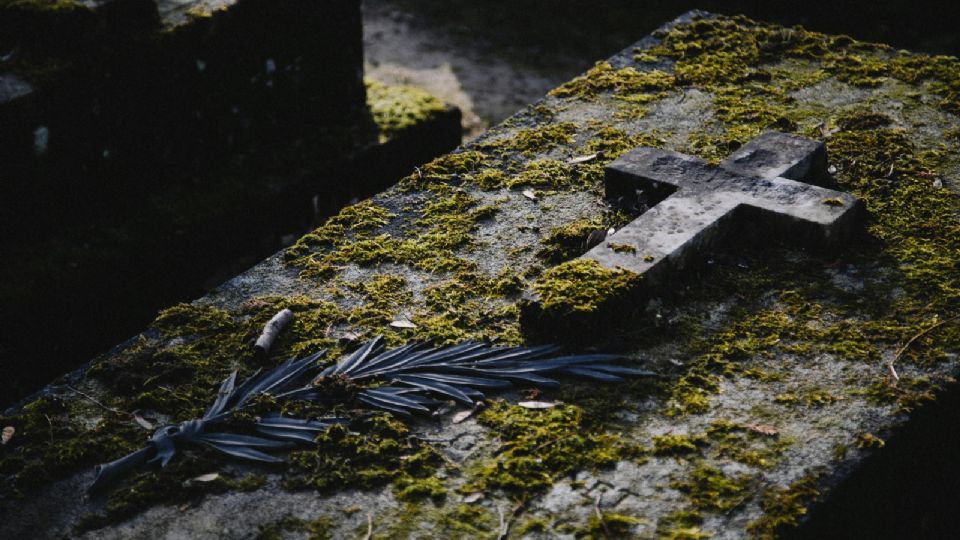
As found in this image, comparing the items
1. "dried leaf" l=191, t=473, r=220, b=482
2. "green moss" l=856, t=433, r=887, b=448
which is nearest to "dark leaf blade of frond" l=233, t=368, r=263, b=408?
"dried leaf" l=191, t=473, r=220, b=482

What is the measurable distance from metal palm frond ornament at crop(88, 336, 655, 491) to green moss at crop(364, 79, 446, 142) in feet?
9.26

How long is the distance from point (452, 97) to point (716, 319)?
4703mm

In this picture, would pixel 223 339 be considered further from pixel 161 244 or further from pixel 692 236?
pixel 161 244

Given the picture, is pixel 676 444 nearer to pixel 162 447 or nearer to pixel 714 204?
pixel 714 204

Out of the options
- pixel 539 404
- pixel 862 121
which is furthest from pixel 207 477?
pixel 862 121

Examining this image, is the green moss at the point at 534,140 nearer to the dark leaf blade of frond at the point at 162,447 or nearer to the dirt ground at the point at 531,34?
the dark leaf blade of frond at the point at 162,447

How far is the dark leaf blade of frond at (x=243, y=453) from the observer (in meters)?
2.11

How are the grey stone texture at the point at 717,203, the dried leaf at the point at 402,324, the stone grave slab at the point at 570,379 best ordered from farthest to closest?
the grey stone texture at the point at 717,203 < the dried leaf at the point at 402,324 < the stone grave slab at the point at 570,379

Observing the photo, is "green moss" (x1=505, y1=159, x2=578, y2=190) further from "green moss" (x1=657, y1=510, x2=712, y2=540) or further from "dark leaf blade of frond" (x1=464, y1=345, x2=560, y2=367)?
"green moss" (x1=657, y1=510, x2=712, y2=540)

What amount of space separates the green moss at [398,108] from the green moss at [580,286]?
8.83ft

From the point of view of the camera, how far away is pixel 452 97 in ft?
22.9

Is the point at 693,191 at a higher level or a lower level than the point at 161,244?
higher

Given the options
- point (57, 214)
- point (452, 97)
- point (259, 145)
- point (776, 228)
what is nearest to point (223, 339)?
point (776, 228)

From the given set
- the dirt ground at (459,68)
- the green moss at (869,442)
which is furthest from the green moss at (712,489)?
the dirt ground at (459,68)
